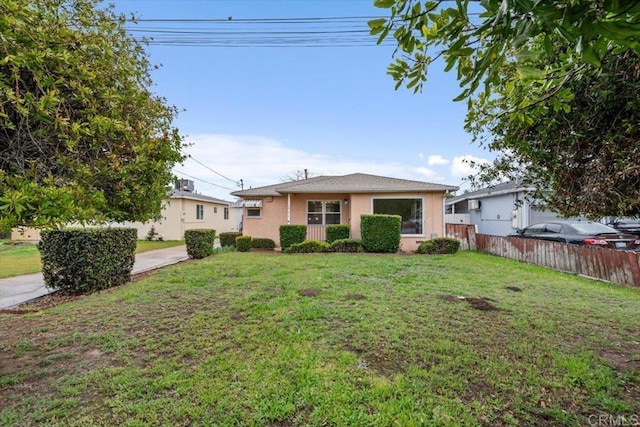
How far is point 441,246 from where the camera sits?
12.7 meters

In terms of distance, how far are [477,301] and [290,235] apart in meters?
8.84

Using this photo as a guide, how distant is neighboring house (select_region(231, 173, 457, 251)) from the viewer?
13594mm

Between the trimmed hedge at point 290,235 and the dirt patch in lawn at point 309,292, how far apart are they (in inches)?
284

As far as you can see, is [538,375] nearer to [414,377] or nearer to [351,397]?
[414,377]

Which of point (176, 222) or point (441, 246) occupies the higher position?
point (176, 222)

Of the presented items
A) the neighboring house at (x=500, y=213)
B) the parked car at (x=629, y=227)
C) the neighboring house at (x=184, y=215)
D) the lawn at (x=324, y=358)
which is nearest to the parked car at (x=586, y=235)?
the parked car at (x=629, y=227)

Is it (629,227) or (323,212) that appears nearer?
(629,227)

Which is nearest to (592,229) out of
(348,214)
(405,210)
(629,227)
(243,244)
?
(629,227)

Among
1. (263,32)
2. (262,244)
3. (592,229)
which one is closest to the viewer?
(592,229)

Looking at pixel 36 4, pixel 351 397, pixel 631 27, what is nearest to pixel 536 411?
pixel 351 397

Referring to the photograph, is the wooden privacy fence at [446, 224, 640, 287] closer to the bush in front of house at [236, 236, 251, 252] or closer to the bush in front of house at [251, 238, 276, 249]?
the bush in front of house at [251, 238, 276, 249]

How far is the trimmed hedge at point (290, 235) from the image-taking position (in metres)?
13.3

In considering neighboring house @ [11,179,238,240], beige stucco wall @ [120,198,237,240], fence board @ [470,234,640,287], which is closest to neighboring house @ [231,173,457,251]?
fence board @ [470,234,640,287]

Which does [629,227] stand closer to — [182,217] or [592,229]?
[592,229]
